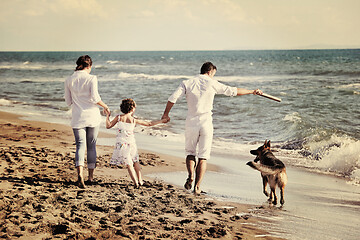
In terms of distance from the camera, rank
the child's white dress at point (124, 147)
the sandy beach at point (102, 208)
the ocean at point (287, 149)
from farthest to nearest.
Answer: the child's white dress at point (124, 147) → the ocean at point (287, 149) → the sandy beach at point (102, 208)

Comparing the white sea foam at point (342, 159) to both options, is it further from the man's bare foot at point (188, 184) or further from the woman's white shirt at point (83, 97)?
the woman's white shirt at point (83, 97)

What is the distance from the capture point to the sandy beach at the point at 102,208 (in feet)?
11.9

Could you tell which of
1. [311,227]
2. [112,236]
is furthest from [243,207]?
[112,236]

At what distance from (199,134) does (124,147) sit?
3.56 feet

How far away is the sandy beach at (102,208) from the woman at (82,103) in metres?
0.59

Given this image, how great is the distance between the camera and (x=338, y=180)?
→ 671cm

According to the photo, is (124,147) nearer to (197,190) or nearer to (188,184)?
(188,184)

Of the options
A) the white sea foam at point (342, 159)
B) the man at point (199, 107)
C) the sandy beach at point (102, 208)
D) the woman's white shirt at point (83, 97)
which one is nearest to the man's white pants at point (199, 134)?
the man at point (199, 107)

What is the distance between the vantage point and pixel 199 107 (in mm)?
5270

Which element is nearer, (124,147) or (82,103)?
(82,103)

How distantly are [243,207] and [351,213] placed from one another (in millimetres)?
1433

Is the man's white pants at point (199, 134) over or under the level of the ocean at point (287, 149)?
over

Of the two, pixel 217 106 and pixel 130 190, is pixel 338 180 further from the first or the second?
pixel 217 106

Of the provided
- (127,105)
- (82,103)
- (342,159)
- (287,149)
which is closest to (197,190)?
(127,105)
